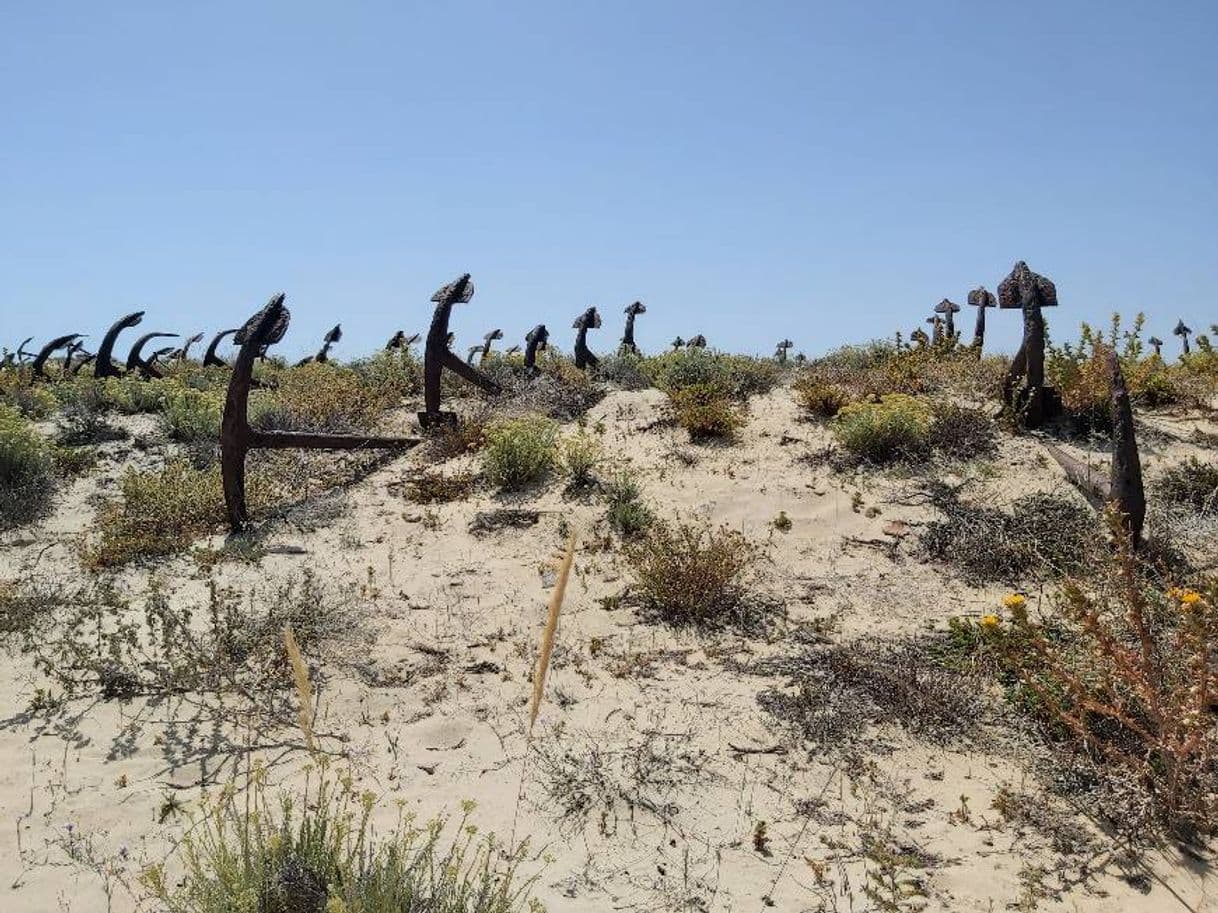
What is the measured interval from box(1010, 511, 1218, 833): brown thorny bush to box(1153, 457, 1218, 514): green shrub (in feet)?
11.0

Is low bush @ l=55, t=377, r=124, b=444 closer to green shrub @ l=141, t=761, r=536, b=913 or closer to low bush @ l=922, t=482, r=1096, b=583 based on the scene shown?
green shrub @ l=141, t=761, r=536, b=913

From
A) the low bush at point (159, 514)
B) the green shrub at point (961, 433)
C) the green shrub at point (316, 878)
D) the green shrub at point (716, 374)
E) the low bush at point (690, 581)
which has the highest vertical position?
the green shrub at point (716, 374)

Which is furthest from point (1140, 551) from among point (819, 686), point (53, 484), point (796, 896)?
point (53, 484)

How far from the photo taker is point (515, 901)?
2.94 metres

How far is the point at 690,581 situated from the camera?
5.52 meters

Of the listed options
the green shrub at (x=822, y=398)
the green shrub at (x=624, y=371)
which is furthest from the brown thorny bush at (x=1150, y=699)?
the green shrub at (x=624, y=371)

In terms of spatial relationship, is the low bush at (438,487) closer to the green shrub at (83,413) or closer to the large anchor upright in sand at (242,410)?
the large anchor upright in sand at (242,410)

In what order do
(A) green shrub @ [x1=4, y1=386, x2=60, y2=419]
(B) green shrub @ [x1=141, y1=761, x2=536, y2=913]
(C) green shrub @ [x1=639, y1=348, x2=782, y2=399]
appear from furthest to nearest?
1. (A) green shrub @ [x1=4, y1=386, x2=60, y2=419]
2. (C) green shrub @ [x1=639, y1=348, x2=782, y2=399]
3. (B) green shrub @ [x1=141, y1=761, x2=536, y2=913]

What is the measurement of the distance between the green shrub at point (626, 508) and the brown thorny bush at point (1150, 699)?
136 inches

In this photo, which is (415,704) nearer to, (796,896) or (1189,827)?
(796,896)

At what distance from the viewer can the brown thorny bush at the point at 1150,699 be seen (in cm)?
304

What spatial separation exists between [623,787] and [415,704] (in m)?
1.37

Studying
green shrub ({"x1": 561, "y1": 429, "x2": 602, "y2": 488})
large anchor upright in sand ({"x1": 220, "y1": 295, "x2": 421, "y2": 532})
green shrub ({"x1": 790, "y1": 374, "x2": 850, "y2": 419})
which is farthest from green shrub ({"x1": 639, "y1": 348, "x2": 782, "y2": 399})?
large anchor upright in sand ({"x1": 220, "y1": 295, "x2": 421, "y2": 532})

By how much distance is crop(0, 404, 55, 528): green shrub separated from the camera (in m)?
7.43
